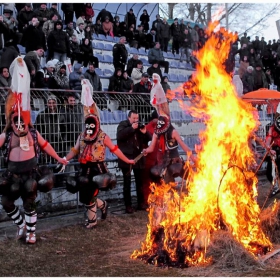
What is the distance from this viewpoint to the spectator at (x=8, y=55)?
11.6 m

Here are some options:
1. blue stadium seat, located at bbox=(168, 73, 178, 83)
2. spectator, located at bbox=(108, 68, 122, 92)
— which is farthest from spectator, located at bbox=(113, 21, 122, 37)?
spectator, located at bbox=(108, 68, 122, 92)

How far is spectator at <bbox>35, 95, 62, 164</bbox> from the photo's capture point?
9344 millimetres

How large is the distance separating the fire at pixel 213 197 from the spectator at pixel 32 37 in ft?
23.2

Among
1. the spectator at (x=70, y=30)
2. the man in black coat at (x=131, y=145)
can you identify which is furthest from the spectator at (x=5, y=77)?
the spectator at (x=70, y=30)

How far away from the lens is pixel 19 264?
21.7ft

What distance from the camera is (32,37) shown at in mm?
13523

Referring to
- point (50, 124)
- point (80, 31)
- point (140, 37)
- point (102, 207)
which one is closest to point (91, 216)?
point (102, 207)

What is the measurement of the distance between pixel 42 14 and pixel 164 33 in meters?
6.68

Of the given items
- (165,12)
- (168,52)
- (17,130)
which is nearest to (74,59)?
(168,52)

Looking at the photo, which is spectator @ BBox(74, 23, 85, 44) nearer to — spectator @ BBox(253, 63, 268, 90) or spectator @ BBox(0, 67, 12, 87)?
spectator @ BBox(0, 67, 12, 87)

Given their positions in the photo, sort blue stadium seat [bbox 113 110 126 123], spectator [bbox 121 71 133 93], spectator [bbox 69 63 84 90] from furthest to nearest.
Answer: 1. spectator [bbox 121 71 133 93]
2. spectator [bbox 69 63 84 90]
3. blue stadium seat [bbox 113 110 126 123]

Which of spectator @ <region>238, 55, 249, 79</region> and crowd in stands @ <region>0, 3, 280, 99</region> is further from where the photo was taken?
spectator @ <region>238, 55, 249, 79</region>

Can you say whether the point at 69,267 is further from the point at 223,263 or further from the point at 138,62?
the point at 138,62

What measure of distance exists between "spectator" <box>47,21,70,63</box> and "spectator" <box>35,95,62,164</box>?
5.01 m
